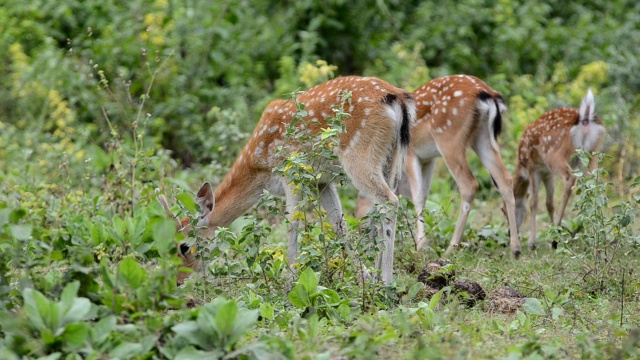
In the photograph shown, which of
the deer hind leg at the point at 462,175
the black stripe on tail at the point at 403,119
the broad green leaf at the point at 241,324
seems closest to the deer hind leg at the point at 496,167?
the deer hind leg at the point at 462,175

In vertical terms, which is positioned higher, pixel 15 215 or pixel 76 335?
pixel 15 215

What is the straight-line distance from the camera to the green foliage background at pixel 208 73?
8852 millimetres

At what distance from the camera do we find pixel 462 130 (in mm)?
8992

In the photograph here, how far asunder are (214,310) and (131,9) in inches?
361

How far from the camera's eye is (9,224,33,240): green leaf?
502cm

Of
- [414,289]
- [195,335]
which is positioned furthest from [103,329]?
[414,289]

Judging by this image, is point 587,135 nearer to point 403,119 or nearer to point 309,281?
point 403,119

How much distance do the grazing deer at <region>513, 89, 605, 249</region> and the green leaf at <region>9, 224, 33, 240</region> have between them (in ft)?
16.8

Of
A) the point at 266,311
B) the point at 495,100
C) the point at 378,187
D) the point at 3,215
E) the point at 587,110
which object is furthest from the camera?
the point at 587,110

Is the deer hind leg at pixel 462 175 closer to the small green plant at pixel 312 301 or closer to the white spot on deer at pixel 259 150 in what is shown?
the white spot on deer at pixel 259 150

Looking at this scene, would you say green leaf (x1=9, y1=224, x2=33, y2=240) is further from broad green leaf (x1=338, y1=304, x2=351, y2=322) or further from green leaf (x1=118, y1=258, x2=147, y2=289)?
broad green leaf (x1=338, y1=304, x2=351, y2=322)

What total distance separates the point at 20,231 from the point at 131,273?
23.7 inches

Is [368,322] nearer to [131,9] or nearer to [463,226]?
[463,226]

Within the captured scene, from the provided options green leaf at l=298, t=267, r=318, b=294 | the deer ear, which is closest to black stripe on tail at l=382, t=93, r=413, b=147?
the deer ear
